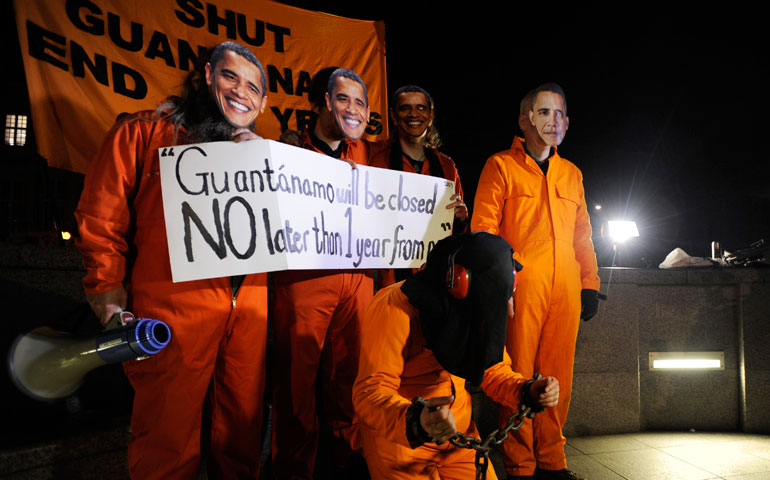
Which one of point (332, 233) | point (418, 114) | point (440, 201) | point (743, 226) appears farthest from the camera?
point (743, 226)

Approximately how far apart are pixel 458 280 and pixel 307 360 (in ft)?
3.94

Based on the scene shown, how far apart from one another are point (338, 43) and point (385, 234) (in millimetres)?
2477

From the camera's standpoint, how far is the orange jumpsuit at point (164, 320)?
5.42 ft

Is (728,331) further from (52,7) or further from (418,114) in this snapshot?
(52,7)

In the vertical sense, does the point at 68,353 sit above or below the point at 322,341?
above

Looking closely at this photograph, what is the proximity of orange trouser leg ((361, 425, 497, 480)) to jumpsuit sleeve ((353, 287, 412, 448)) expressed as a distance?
0.12 metres

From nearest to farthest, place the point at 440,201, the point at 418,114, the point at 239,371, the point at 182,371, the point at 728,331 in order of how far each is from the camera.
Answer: the point at 182,371
the point at 239,371
the point at 440,201
the point at 418,114
the point at 728,331

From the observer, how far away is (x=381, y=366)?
1.46 m

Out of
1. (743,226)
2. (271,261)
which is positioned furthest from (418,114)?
(743,226)

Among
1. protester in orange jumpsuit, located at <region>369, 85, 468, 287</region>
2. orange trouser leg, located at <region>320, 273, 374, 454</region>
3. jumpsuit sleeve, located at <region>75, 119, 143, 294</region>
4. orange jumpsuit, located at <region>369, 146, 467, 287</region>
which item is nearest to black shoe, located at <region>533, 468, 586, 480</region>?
orange trouser leg, located at <region>320, 273, 374, 454</region>

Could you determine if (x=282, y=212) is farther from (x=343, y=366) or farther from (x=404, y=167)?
(x=404, y=167)

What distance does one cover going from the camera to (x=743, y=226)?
1989cm

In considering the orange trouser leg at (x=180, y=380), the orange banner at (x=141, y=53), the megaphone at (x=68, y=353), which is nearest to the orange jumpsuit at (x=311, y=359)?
the orange trouser leg at (x=180, y=380)

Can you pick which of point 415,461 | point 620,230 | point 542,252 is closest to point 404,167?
point 542,252
